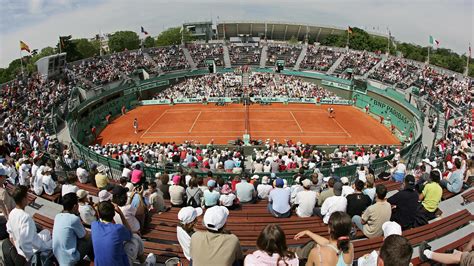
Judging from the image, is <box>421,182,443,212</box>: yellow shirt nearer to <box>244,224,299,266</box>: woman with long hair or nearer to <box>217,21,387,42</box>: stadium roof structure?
<box>244,224,299,266</box>: woman with long hair

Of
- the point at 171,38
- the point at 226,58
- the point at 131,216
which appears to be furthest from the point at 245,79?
the point at 171,38

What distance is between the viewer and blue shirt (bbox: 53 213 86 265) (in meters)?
5.41

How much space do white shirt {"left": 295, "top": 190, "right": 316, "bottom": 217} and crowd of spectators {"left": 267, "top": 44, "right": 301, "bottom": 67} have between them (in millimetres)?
54802

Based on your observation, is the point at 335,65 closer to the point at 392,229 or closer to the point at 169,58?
the point at 169,58

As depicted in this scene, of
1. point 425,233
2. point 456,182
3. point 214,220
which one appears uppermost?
point 214,220

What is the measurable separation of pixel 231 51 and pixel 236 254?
6403 cm

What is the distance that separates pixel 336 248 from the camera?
468cm

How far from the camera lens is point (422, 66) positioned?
49688 millimetres

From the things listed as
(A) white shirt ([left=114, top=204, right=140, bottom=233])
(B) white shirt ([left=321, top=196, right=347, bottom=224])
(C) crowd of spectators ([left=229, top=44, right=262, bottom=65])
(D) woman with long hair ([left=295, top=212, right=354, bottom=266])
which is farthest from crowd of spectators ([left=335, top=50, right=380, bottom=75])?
(D) woman with long hair ([left=295, top=212, right=354, bottom=266])

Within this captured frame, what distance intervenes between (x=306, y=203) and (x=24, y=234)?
6256mm

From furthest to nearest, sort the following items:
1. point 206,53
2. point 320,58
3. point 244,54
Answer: point 244,54 → point 206,53 → point 320,58

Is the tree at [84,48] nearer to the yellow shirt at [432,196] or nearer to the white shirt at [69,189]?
the white shirt at [69,189]

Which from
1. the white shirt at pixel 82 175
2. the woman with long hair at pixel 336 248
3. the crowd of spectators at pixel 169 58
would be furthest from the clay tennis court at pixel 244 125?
the woman with long hair at pixel 336 248

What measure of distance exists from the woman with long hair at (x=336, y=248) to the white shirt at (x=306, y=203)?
12.5ft
